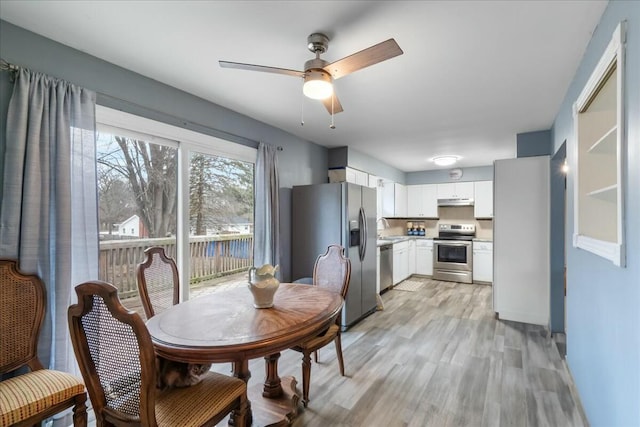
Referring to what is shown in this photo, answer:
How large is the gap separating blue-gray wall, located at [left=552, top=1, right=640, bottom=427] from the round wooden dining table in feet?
4.48

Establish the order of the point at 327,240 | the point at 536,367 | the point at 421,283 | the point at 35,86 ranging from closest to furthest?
the point at 35,86 < the point at 536,367 < the point at 327,240 < the point at 421,283

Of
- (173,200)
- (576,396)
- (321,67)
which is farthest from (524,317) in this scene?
(173,200)

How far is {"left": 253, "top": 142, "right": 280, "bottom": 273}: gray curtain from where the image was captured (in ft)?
11.4

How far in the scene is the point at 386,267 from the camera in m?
5.38

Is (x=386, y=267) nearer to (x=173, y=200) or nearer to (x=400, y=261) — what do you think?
(x=400, y=261)

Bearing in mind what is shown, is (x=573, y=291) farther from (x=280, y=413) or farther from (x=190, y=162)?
(x=190, y=162)

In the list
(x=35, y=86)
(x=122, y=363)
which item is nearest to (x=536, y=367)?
(x=122, y=363)

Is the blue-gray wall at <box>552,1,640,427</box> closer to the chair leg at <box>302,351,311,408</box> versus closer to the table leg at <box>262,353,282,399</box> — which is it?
the chair leg at <box>302,351,311,408</box>

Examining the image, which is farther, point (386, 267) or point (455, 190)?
point (455, 190)

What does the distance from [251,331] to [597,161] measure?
2424mm

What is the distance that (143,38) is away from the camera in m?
1.94

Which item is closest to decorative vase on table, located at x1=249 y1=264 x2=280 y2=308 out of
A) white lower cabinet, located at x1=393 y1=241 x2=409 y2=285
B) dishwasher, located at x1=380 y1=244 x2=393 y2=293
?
dishwasher, located at x1=380 y1=244 x2=393 y2=293

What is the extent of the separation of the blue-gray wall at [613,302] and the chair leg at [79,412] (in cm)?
256

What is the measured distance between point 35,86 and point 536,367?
4357 millimetres
